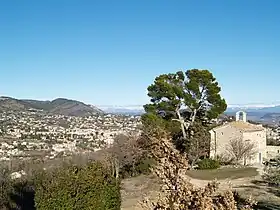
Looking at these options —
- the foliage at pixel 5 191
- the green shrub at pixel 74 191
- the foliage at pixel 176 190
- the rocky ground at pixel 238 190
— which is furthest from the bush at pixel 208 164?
the foliage at pixel 176 190

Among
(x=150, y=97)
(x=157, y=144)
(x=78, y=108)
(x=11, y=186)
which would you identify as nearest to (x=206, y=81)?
(x=150, y=97)

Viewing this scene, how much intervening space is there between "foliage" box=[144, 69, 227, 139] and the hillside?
32.2 meters

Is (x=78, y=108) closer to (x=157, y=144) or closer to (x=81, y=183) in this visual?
(x=81, y=183)

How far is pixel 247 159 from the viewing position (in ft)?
104

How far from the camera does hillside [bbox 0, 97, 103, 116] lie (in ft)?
203

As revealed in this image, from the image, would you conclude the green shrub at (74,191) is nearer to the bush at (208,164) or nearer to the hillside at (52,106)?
the bush at (208,164)

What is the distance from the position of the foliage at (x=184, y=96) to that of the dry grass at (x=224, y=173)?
5286 millimetres

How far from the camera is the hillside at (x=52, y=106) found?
6191 centimetres

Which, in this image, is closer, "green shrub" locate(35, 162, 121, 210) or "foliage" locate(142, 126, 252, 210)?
"foliage" locate(142, 126, 252, 210)

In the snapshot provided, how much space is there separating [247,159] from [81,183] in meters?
20.6

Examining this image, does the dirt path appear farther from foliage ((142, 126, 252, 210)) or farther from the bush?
foliage ((142, 126, 252, 210))

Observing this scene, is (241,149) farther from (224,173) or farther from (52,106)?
(52,106)

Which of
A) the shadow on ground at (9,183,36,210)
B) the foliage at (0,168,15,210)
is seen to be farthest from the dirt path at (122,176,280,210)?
the foliage at (0,168,15,210)

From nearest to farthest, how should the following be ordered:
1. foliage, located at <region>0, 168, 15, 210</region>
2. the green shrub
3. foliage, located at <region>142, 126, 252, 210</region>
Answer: foliage, located at <region>142, 126, 252, 210</region>, the green shrub, foliage, located at <region>0, 168, 15, 210</region>
